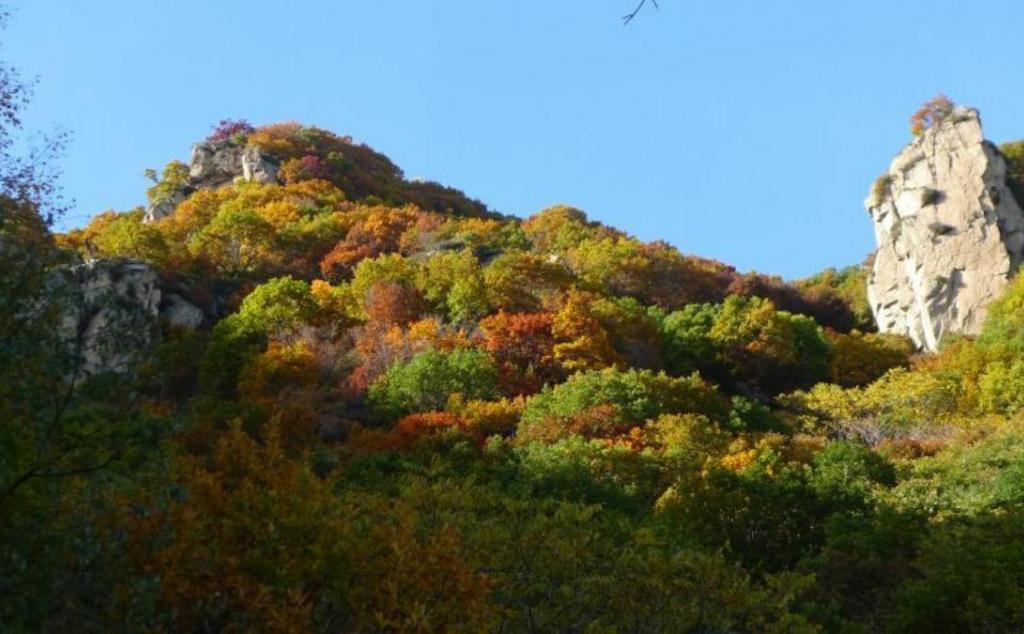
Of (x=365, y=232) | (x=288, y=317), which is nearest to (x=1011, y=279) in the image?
(x=365, y=232)

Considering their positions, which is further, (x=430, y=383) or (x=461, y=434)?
(x=430, y=383)

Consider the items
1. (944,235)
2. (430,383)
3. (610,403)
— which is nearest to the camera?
(610,403)

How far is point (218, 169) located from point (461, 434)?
3611cm

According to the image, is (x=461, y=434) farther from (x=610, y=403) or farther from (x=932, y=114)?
(x=932, y=114)

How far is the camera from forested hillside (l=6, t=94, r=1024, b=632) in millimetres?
6863

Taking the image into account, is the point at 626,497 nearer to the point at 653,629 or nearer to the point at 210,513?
the point at 653,629

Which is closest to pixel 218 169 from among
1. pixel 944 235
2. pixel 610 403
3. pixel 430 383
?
pixel 430 383

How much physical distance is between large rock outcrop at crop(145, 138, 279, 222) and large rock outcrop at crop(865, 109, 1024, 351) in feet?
94.8

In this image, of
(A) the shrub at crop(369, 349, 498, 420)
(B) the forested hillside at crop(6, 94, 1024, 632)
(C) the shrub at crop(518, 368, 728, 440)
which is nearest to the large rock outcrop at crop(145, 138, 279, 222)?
(B) the forested hillside at crop(6, 94, 1024, 632)

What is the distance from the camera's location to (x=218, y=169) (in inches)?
2243

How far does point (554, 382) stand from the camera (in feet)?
104

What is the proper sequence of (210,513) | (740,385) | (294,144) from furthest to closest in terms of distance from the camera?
(294,144) → (740,385) → (210,513)

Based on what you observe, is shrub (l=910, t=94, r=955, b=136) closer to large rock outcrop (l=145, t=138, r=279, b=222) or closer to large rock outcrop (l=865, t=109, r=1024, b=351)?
large rock outcrop (l=865, t=109, r=1024, b=351)

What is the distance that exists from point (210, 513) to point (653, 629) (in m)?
4.25
